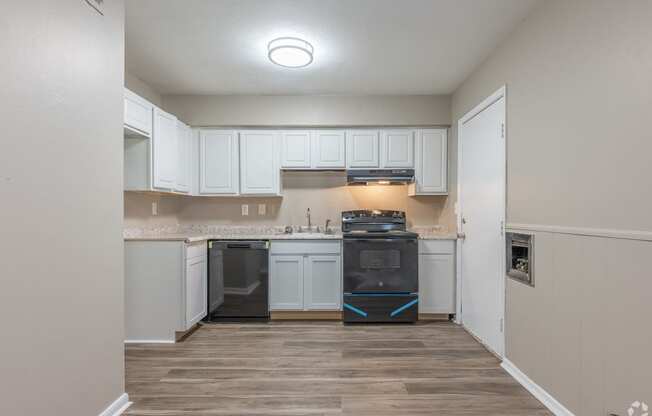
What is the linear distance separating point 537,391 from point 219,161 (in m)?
3.54

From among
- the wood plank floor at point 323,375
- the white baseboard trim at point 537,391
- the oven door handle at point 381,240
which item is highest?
the oven door handle at point 381,240

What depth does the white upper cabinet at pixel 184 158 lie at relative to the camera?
142 inches

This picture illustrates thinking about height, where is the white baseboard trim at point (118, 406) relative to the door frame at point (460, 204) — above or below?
below

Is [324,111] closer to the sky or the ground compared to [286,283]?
closer to the sky

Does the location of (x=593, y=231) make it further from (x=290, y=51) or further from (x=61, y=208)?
(x=61, y=208)

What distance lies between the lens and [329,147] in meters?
3.88

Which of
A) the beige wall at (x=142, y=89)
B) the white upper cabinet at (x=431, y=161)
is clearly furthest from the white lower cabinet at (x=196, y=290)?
the white upper cabinet at (x=431, y=161)

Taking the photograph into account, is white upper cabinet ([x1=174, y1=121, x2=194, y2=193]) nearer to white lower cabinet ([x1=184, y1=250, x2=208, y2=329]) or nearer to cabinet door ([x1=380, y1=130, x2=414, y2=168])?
white lower cabinet ([x1=184, y1=250, x2=208, y2=329])

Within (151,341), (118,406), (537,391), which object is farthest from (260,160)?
(537,391)

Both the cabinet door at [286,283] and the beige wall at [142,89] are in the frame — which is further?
the cabinet door at [286,283]

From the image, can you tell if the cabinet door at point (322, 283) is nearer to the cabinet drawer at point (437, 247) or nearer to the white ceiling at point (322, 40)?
the cabinet drawer at point (437, 247)

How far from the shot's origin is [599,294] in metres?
1.61

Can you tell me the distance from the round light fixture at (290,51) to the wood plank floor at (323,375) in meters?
2.36

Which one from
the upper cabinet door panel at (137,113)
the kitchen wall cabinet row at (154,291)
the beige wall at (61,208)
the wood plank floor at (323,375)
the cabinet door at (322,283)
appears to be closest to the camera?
the beige wall at (61,208)
